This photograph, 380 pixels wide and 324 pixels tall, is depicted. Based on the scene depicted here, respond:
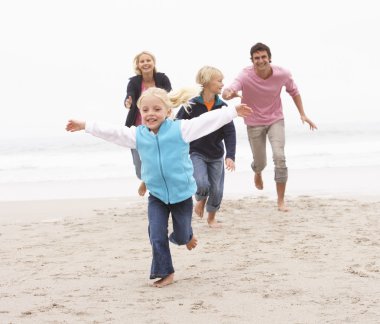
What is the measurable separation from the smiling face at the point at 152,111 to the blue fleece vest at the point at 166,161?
5cm

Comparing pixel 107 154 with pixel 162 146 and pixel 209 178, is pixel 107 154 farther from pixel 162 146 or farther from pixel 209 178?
pixel 162 146

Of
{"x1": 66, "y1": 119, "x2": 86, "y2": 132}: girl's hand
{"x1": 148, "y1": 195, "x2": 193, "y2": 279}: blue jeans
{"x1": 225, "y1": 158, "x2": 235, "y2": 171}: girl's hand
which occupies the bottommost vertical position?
{"x1": 148, "y1": 195, "x2": 193, "y2": 279}: blue jeans

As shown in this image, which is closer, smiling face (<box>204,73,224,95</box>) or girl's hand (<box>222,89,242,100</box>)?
smiling face (<box>204,73,224,95</box>)

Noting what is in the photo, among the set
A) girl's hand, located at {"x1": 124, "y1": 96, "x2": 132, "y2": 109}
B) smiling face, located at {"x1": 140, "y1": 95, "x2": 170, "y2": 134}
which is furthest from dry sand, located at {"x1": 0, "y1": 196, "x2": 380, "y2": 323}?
girl's hand, located at {"x1": 124, "y1": 96, "x2": 132, "y2": 109}

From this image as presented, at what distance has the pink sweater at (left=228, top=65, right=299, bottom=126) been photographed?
7.50 metres

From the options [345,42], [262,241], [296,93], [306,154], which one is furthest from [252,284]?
[345,42]

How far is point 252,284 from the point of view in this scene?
4211 mm

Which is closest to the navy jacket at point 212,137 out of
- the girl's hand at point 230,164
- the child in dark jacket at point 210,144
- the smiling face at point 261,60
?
the child in dark jacket at point 210,144

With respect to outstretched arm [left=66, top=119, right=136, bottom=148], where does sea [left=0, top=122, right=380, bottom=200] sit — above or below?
below

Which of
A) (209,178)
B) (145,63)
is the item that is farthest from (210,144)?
(145,63)

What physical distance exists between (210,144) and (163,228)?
7.65ft

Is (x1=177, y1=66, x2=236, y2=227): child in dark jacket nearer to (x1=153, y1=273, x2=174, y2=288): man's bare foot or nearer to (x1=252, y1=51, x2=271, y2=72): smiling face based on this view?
(x1=252, y1=51, x2=271, y2=72): smiling face

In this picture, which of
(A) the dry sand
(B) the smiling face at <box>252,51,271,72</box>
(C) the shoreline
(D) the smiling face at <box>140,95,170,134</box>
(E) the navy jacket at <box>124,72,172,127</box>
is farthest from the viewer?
(C) the shoreline

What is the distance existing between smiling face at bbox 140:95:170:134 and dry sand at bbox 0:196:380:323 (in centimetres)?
105
